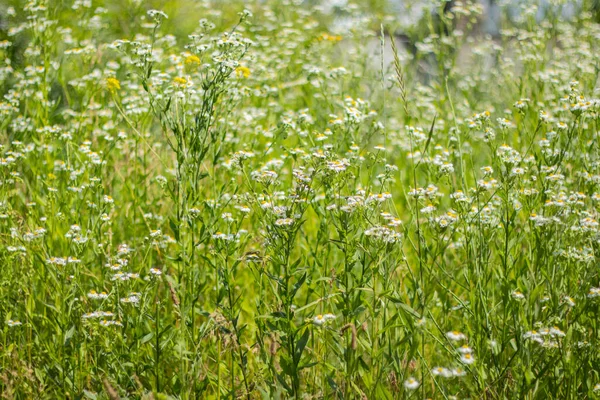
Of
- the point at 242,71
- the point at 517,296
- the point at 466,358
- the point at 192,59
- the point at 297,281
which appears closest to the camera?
the point at 466,358

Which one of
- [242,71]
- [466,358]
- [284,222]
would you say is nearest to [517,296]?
[466,358]

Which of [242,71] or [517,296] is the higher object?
[242,71]

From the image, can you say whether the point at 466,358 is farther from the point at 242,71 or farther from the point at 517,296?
the point at 242,71

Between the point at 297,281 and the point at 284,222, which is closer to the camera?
the point at 284,222

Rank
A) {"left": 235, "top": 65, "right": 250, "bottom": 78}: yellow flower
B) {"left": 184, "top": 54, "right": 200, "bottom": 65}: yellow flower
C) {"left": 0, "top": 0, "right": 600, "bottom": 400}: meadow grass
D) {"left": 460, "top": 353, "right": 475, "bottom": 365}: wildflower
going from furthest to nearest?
{"left": 235, "top": 65, "right": 250, "bottom": 78}: yellow flower
{"left": 184, "top": 54, "right": 200, "bottom": 65}: yellow flower
{"left": 0, "top": 0, "right": 600, "bottom": 400}: meadow grass
{"left": 460, "top": 353, "right": 475, "bottom": 365}: wildflower

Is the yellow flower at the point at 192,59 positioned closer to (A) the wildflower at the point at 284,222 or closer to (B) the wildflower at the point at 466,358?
(A) the wildflower at the point at 284,222

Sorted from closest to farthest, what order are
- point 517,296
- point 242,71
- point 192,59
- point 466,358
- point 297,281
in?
point 466,358
point 517,296
point 297,281
point 192,59
point 242,71

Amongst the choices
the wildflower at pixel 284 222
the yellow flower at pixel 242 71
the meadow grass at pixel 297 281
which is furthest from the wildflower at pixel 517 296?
the yellow flower at pixel 242 71

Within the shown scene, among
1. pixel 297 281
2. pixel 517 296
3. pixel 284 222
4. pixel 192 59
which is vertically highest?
pixel 192 59

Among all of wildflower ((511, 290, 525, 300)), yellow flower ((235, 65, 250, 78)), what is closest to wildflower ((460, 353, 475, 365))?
wildflower ((511, 290, 525, 300))

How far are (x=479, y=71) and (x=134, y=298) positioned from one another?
503cm

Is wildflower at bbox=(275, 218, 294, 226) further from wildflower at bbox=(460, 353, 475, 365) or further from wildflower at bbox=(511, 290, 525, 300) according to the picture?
wildflower at bbox=(511, 290, 525, 300)

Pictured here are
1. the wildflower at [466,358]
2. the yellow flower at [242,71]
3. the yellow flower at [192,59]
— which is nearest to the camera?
the wildflower at [466,358]

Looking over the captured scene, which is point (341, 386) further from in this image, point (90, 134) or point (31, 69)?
point (31, 69)
